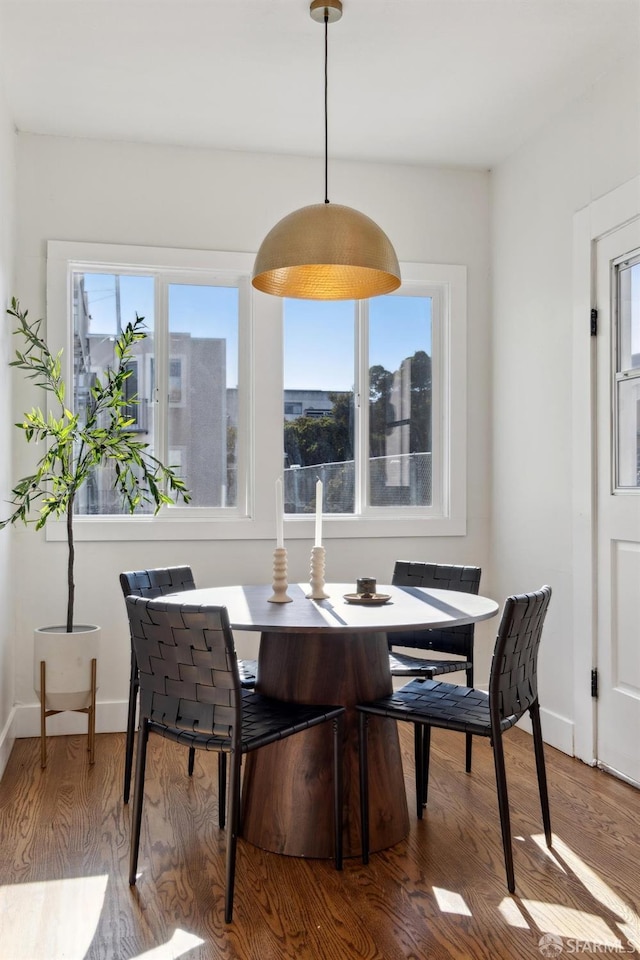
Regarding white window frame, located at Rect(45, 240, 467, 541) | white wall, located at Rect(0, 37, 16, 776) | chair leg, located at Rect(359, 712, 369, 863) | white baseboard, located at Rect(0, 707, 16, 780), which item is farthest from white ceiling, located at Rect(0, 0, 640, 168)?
white baseboard, located at Rect(0, 707, 16, 780)

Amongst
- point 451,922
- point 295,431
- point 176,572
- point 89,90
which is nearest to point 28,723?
point 176,572

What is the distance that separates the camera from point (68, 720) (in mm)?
3789

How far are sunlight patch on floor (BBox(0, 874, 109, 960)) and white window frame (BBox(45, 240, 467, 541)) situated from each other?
179cm

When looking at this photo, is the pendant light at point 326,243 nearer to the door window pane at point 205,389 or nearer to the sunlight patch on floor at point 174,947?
the door window pane at point 205,389

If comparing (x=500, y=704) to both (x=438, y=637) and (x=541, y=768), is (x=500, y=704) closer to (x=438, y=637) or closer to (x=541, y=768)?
(x=541, y=768)

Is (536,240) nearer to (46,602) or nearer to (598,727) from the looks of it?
(598,727)

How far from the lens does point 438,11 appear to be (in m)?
2.84

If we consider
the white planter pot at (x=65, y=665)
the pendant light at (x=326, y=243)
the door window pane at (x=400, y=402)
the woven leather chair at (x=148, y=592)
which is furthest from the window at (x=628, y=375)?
the white planter pot at (x=65, y=665)

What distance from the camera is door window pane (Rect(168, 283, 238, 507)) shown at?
4.06 m

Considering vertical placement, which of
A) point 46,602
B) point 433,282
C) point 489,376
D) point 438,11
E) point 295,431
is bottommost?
point 46,602

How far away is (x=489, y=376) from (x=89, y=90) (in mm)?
2324

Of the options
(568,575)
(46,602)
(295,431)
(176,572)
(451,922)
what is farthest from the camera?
(295,431)

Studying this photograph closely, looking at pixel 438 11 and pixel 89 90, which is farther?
pixel 89 90

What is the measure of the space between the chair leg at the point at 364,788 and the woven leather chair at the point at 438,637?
54 cm
